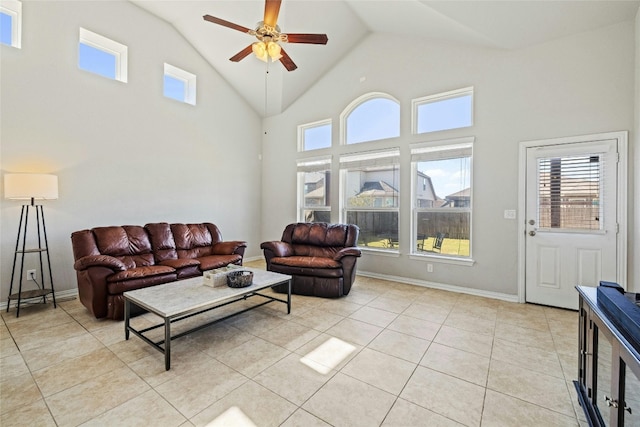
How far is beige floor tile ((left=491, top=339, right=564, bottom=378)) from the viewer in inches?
85.4

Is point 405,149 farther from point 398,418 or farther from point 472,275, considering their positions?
point 398,418

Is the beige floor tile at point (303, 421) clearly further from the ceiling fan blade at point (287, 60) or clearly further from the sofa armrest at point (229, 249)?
the ceiling fan blade at point (287, 60)

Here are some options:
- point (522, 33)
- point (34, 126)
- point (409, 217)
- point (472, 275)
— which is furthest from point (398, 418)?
point (34, 126)

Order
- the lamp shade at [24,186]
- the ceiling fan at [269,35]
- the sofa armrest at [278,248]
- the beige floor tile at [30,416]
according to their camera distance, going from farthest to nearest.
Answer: the sofa armrest at [278,248] < the lamp shade at [24,186] < the ceiling fan at [269,35] < the beige floor tile at [30,416]

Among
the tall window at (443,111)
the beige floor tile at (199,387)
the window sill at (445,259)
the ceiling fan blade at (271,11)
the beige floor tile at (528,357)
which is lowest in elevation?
the beige floor tile at (199,387)

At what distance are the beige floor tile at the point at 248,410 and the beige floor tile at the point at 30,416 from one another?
2.76 feet

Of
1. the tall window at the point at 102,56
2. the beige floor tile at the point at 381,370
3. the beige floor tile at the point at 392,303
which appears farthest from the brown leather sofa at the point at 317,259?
the tall window at the point at 102,56

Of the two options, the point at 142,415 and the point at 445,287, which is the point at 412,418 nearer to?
the point at 142,415

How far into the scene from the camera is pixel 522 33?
3.40m

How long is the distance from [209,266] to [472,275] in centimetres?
367

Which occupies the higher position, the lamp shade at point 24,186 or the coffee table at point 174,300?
the lamp shade at point 24,186

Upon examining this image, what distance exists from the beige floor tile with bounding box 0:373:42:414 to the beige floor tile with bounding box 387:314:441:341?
109 inches

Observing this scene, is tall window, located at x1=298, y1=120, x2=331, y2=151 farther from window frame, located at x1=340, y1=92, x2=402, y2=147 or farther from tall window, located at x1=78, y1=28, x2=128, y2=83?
tall window, located at x1=78, y1=28, x2=128, y2=83

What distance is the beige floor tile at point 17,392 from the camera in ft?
5.74
